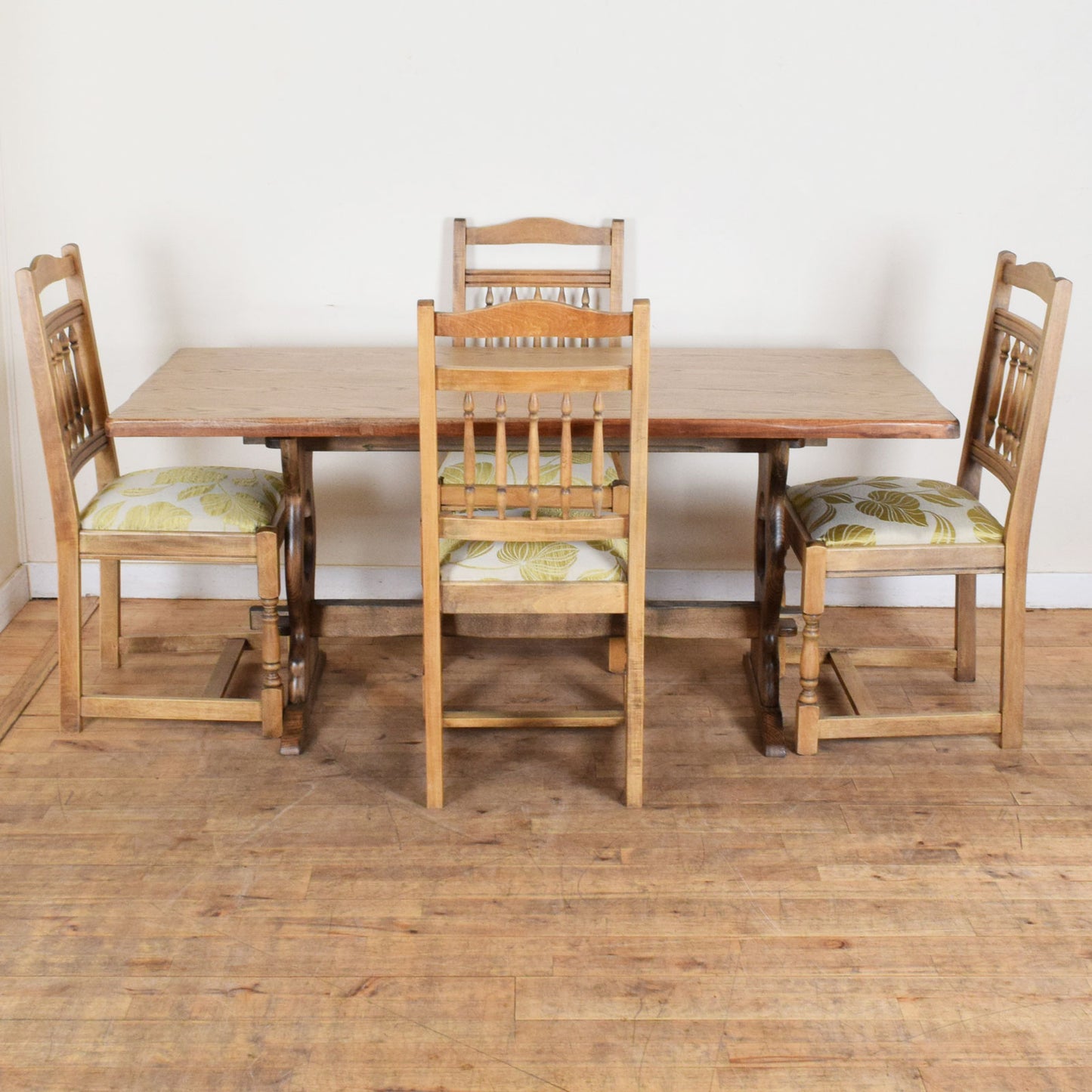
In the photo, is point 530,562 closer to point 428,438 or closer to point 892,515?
point 428,438

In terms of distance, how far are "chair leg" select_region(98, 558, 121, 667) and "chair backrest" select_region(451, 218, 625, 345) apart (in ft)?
3.49

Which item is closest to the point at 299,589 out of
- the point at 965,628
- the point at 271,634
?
the point at 271,634

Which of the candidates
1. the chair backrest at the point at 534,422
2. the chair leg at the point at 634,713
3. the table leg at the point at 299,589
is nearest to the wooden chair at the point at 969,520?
the chair leg at the point at 634,713

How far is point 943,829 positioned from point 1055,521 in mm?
1351

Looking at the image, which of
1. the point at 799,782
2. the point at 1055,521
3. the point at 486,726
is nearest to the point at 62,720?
the point at 486,726

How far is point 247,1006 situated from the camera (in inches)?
82.7

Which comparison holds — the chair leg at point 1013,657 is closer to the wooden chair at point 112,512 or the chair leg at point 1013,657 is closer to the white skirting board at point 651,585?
the white skirting board at point 651,585

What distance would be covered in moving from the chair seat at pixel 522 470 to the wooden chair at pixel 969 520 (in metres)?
0.48

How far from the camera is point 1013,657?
285 centimetres

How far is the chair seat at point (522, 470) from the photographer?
9.30ft

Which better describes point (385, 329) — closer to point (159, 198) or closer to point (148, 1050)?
point (159, 198)

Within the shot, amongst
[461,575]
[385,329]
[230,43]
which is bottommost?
[461,575]

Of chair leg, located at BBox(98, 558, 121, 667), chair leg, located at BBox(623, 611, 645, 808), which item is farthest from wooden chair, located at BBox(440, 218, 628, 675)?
chair leg, located at BBox(98, 558, 121, 667)

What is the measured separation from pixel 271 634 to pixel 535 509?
754 millimetres
